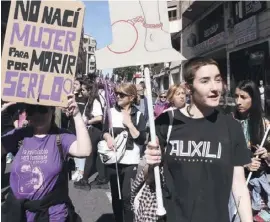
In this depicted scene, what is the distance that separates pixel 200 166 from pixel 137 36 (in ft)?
3.00

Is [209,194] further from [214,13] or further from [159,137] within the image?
[214,13]

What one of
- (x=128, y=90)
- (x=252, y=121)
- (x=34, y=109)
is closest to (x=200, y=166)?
(x=34, y=109)

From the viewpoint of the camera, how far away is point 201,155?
2.42m

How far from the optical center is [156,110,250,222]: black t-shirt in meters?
2.40

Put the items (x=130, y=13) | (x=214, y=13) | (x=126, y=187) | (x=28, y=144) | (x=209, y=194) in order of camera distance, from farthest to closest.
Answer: (x=214, y=13) → (x=126, y=187) → (x=28, y=144) → (x=130, y=13) → (x=209, y=194)

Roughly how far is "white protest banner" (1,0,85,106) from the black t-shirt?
80 centimetres

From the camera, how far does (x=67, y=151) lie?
2.90m

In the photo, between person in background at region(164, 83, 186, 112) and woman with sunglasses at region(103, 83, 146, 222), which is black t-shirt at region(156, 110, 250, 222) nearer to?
woman with sunglasses at region(103, 83, 146, 222)

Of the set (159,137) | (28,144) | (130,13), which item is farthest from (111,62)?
(28,144)

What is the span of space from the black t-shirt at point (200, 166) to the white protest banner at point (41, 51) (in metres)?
0.80

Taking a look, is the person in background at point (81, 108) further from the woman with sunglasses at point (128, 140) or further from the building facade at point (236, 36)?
the building facade at point (236, 36)

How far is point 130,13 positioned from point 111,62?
331mm

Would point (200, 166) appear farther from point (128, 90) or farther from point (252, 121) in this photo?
point (128, 90)

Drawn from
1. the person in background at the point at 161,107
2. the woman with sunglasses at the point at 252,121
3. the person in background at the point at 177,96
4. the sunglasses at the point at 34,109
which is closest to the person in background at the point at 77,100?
the person in background at the point at 177,96
